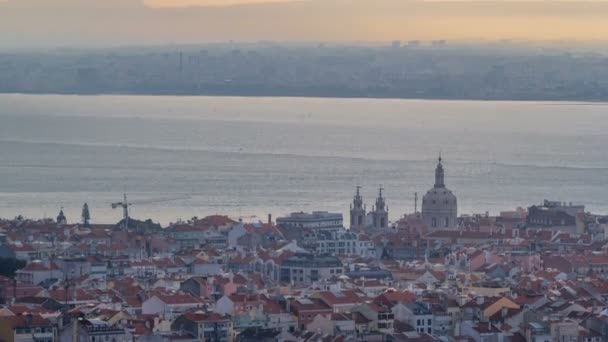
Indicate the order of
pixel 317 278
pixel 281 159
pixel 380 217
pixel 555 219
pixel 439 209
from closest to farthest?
pixel 317 278 → pixel 555 219 → pixel 380 217 → pixel 439 209 → pixel 281 159

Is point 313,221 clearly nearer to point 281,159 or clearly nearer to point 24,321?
point 24,321

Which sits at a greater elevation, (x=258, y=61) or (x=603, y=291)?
(x=258, y=61)

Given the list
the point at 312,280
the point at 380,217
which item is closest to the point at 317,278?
the point at 312,280

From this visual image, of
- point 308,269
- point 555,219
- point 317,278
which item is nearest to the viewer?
point 317,278

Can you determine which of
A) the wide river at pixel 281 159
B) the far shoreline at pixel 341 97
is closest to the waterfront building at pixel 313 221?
the wide river at pixel 281 159

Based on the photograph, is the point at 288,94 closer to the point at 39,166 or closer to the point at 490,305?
the point at 39,166

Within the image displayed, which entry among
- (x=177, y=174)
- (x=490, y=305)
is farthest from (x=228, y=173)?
(x=490, y=305)
